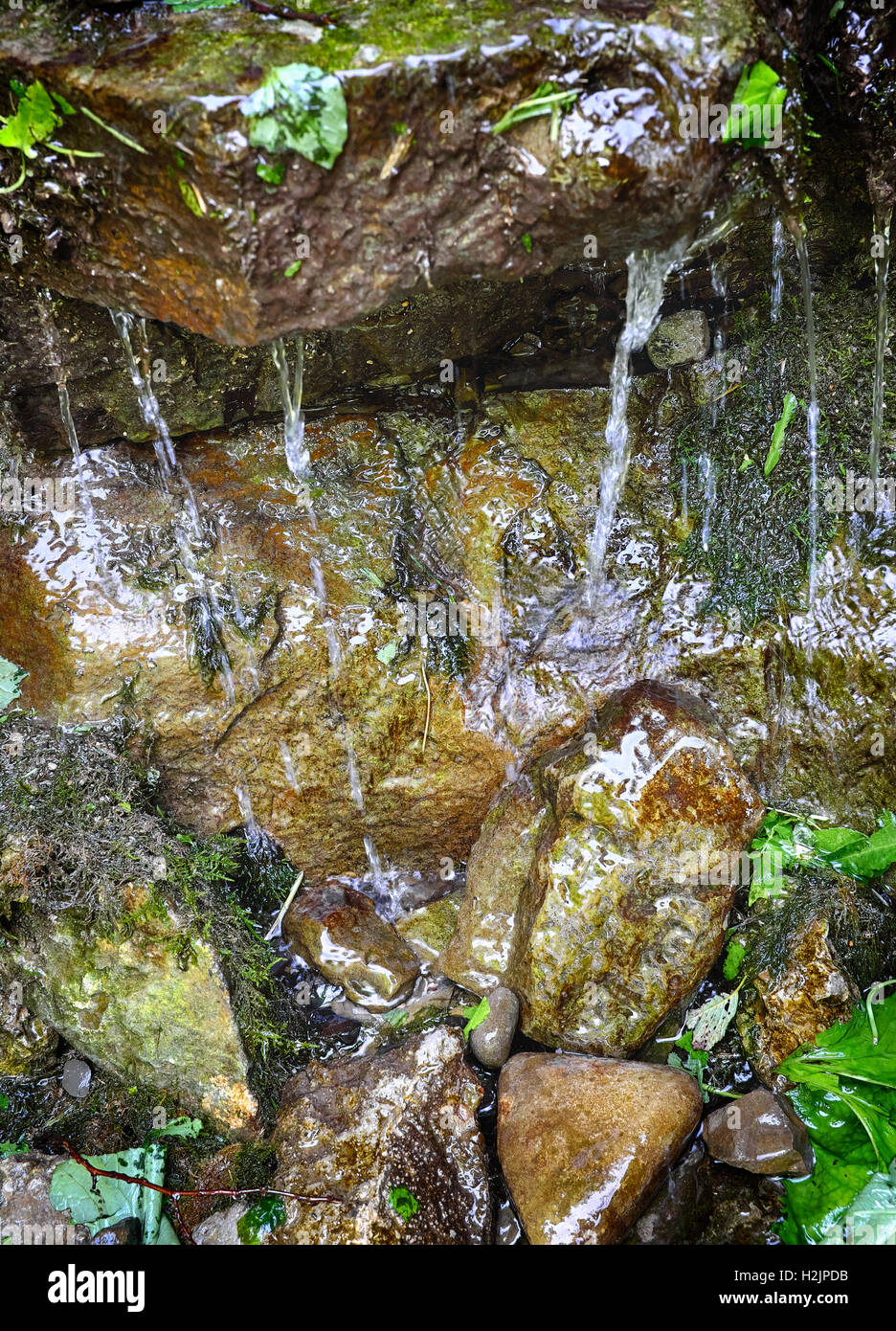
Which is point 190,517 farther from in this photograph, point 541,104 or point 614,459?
point 541,104

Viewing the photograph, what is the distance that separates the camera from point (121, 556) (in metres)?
4.06

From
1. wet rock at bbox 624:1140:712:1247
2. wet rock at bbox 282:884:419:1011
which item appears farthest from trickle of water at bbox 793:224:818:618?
wet rock at bbox 282:884:419:1011

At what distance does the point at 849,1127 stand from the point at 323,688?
9.67 feet

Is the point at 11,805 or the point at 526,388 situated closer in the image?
the point at 11,805

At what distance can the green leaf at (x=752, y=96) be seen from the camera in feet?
8.86

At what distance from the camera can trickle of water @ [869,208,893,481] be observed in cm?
340

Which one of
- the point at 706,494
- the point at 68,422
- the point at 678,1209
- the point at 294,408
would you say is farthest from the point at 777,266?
the point at 678,1209

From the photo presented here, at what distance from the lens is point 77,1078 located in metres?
3.86

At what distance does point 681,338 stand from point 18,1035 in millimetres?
4649

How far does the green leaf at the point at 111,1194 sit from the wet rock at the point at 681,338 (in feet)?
14.6

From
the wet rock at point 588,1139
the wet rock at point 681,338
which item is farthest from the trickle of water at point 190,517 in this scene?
the wet rock at point 681,338

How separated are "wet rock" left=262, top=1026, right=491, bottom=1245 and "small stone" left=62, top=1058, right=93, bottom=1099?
96cm
